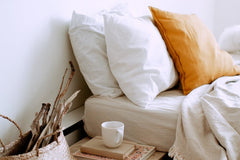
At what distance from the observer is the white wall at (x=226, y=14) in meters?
3.79

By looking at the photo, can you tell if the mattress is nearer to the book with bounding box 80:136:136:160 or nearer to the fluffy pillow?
the book with bounding box 80:136:136:160

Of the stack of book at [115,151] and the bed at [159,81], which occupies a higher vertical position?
the bed at [159,81]

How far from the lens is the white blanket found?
137 cm

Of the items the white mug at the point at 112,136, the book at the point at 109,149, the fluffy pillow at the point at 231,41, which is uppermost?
the fluffy pillow at the point at 231,41

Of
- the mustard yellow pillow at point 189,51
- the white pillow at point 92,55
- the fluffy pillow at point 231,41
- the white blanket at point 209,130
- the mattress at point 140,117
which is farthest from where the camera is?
the fluffy pillow at point 231,41

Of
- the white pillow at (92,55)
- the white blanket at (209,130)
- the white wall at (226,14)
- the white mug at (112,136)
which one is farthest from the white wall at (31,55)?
the white wall at (226,14)

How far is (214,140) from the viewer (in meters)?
1.40

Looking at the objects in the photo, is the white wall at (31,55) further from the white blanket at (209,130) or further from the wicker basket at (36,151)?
the white blanket at (209,130)

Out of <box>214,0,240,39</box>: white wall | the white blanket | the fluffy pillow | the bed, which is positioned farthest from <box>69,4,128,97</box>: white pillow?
<box>214,0,240,39</box>: white wall

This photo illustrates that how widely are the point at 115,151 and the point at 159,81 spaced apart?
457 mm

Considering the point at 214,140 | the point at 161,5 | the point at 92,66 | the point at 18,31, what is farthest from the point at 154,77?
the point at 161,5

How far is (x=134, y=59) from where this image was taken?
164 centimetres

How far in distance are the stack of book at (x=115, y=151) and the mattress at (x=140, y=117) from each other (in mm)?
67

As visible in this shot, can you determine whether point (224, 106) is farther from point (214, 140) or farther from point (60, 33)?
point (60, 33)
